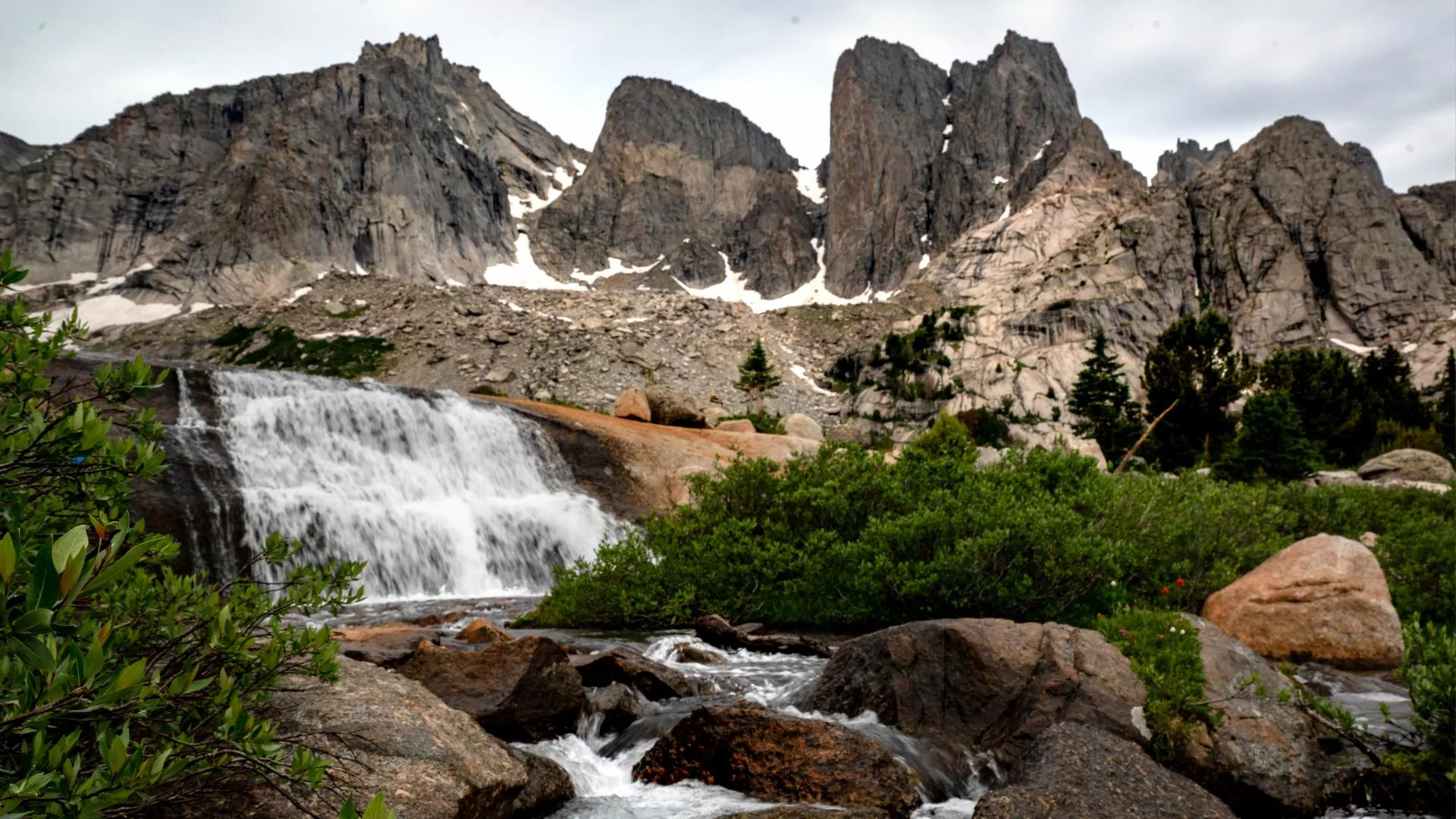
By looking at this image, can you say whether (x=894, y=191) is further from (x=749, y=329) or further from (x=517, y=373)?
(x=517, y=373)

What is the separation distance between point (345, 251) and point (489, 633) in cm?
14067

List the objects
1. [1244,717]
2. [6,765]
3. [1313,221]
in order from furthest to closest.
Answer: [1313,221] < [1244,717] < [6,765]

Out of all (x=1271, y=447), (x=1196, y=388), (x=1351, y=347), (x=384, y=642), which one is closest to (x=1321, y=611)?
(x=384, y=642)

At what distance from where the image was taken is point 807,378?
11381 cm

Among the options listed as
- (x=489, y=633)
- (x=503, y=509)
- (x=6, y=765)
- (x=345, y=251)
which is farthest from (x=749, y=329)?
(x=6, y=765)

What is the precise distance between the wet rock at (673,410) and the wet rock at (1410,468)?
28.8 meters

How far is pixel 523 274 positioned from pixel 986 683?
580 feet

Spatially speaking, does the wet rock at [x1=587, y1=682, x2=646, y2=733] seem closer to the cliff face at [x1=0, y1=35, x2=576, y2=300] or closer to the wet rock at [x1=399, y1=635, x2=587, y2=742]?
the wet rock at [x1=399, y1=635, x2=587, y2=742]

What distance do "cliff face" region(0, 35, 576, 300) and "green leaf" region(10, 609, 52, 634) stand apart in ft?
454

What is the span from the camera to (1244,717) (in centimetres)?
726

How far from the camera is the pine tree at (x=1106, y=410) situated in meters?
54.2

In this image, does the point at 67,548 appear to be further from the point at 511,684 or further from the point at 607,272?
the point at 607,272

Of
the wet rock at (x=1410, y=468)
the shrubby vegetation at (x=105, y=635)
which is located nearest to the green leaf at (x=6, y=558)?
the shrubby vegetation at (x=105, y=635)

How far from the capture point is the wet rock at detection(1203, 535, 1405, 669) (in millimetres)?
11117
